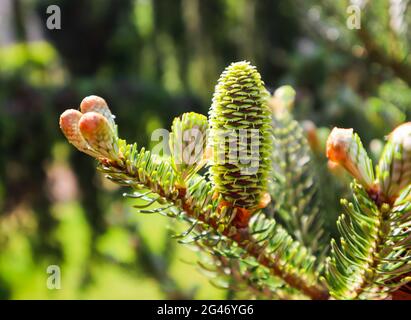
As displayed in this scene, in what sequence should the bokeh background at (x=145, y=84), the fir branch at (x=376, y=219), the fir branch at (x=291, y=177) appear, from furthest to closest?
1. the bokeh background at (x=145, y=84)
2. the fir branch at (x=291, y=177)
3. the fir branch at (x=376, y=219)

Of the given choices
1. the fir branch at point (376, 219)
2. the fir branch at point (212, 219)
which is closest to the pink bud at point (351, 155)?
the fir branch at point (376, 219)

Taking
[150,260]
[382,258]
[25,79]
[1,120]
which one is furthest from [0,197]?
[382,258]

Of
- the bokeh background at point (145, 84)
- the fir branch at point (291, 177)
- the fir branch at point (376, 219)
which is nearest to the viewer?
the fir branch at point (376, 219)

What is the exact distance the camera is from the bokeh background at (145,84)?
75cm

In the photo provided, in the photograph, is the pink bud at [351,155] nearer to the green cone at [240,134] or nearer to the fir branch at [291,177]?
the green cone at [240,134]

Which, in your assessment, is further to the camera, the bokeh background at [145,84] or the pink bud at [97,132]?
the bokeh background at [145,84]

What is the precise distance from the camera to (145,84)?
1922 mm

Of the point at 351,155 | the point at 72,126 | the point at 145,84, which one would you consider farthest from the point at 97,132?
the point at 145,84

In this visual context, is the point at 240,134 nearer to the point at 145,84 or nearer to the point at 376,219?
the point at 376,219

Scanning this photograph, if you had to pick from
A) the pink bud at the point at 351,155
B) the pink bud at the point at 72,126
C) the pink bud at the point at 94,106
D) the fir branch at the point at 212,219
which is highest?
the pink bud at the point at 94,106

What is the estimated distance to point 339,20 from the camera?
28.9 inches

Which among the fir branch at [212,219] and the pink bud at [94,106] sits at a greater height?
the pink bud at [94,106]

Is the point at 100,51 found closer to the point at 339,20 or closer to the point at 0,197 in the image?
the point at 0,197

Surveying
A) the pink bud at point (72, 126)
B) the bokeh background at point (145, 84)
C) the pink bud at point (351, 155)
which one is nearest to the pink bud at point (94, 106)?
the pink bud at point (72, 126)
